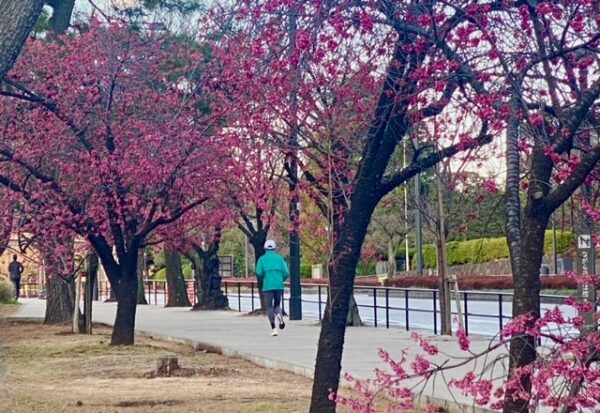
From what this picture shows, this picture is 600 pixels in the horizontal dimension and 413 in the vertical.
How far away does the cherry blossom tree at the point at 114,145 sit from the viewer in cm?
1716

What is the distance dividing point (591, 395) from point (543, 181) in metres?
1.71

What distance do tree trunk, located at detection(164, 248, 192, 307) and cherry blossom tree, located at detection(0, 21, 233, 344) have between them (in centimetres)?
1797

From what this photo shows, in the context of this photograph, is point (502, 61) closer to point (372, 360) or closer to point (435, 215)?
point (372, 360)

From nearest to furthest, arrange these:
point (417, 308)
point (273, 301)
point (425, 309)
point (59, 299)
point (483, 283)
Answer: point (273, 301) → point (59, 299) → point (425, 309) → point (417, 308) → point (483, 283)

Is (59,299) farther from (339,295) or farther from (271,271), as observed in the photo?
(339,295)

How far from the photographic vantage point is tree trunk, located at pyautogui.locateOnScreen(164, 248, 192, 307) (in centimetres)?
3694

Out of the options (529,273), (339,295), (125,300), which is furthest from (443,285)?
(529,273)

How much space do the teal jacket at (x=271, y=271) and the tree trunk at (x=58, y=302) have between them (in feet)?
25.9

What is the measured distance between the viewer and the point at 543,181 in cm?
666

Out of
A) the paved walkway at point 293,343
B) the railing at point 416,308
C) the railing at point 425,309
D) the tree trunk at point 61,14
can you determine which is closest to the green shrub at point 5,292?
the railing at point 416,308

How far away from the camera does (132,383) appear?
12.8 m

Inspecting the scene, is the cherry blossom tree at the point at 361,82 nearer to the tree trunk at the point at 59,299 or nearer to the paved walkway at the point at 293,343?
the paved walkway at the point at 293,343

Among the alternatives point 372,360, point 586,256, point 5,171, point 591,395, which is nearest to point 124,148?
point 5,171

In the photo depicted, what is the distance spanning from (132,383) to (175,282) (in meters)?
25.5
